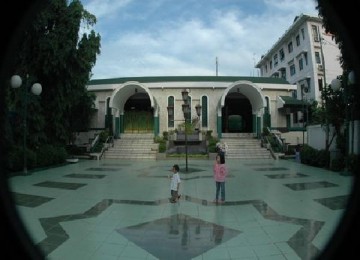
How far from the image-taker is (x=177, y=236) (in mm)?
5828

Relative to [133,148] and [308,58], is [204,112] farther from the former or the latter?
[308,58]

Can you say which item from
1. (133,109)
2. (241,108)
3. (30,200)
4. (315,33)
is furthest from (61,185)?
(315,33)

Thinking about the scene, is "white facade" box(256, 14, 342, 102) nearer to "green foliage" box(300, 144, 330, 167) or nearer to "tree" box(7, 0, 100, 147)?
"green foliage" box(300, 144, 330, 167)

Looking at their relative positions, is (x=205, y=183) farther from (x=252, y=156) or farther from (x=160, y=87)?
(x=160, y=87)

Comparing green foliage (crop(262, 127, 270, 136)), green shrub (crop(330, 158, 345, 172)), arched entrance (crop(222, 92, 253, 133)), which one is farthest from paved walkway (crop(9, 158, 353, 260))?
arched entrance (crop(222, 92, 253, 133))

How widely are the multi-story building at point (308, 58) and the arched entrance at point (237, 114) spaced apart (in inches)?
183

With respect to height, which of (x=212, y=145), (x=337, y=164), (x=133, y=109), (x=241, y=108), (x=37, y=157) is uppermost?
(x=241, y=108)

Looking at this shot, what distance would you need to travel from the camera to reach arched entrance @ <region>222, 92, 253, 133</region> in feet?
109

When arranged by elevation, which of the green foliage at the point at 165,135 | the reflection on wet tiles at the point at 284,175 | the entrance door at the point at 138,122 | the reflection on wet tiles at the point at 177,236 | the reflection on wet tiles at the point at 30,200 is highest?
the entrance door at the point at 138,122

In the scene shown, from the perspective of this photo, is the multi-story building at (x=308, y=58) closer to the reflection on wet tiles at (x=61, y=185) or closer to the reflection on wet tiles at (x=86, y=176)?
the reflection on wet tiles at (x=86, y=176)

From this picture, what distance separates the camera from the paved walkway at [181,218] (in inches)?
202

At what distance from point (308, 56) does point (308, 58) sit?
0.73 feet

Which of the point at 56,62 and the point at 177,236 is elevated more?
the point at 56,62

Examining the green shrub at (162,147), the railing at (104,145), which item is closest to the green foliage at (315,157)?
the green shrub at (162,147)
